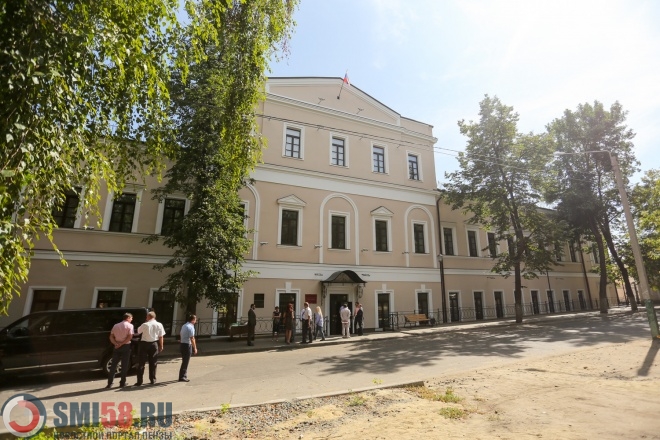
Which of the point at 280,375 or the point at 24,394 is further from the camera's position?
the point at 280,375

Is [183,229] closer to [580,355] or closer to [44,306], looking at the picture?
[44,306]

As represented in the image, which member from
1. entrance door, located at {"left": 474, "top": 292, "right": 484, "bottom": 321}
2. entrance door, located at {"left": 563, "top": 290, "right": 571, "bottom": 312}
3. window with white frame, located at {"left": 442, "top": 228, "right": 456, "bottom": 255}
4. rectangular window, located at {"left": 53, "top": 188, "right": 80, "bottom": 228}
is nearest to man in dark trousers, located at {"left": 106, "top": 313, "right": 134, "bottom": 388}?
rectangular window, located at {"left": 53, "top": 188, "right": 80, "bottom": 228}

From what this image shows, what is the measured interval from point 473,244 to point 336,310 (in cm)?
1359

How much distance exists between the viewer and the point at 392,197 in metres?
23.7

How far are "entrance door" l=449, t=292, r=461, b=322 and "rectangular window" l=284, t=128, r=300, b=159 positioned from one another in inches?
584

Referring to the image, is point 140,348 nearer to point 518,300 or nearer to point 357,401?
point 357,401

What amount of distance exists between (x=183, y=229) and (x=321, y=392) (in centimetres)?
945

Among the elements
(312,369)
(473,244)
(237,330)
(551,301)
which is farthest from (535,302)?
(312,369)

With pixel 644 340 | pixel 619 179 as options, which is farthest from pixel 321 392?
pixel 619 179

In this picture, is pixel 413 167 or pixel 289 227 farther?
pixel 413 167

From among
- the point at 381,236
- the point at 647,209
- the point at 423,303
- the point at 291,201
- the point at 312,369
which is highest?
the point at 647,209

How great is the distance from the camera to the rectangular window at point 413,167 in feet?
82.9
